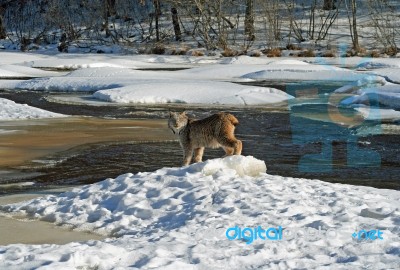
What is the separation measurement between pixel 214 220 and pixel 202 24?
33189 millimetres

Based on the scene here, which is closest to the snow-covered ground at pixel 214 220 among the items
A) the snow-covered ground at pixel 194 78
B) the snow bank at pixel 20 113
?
the snow bank at pixel 20 113

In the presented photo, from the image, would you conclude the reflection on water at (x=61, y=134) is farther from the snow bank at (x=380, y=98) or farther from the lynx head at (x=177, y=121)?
the snow bank at (x=380, y=98)

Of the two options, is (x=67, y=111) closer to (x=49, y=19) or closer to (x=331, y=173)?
(x=331, y=173)

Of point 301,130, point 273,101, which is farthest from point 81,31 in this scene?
point 301,130

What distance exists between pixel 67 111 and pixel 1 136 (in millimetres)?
4611

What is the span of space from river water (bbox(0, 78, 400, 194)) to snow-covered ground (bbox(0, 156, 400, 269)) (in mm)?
1815

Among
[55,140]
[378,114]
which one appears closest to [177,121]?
[55,140]

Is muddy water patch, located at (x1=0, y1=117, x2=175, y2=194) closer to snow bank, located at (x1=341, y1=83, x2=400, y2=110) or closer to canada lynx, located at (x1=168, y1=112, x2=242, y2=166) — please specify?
canada lynx, located at (x1=168, y1=112, x2=242, y2=166)

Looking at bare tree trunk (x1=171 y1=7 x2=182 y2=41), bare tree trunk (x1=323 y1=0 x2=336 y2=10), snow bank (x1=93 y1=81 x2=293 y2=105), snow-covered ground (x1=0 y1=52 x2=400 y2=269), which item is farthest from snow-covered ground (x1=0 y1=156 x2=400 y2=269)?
bare tree trunk (x1=323 y1=0 x2=336 y2=10)

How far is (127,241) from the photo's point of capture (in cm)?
612

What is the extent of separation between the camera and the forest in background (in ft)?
126

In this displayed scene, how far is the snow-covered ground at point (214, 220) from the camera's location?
557cm

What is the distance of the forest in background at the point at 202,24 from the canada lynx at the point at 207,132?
88.8ft

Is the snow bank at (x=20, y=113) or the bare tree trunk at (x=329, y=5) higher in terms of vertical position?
the bare tree trunk at (x=329, y=5)
